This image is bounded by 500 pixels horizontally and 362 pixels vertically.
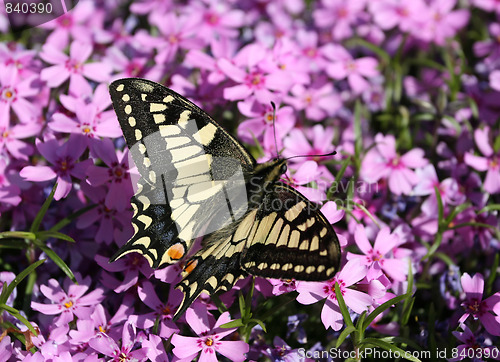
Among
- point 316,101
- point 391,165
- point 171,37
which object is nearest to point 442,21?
point 316,101

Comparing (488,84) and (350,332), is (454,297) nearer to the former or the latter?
(350,332)

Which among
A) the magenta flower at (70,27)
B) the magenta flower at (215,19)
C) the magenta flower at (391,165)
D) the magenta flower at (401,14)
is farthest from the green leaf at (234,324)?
the magenta flower at (401,14)

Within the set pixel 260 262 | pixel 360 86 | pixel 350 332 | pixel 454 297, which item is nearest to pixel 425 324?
pixel 454 297

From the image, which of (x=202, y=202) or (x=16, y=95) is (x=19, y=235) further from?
(x=16, y=95)

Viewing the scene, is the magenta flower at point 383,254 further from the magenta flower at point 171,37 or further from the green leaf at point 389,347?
the magenta flower at point 171,37

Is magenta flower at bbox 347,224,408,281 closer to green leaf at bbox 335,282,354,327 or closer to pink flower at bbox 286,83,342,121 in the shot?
green leaf at bbox 335,282,354,327

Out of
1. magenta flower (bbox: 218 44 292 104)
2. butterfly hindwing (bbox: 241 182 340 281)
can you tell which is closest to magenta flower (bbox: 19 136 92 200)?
magenta flower (bbox: 218 44 292 104)
